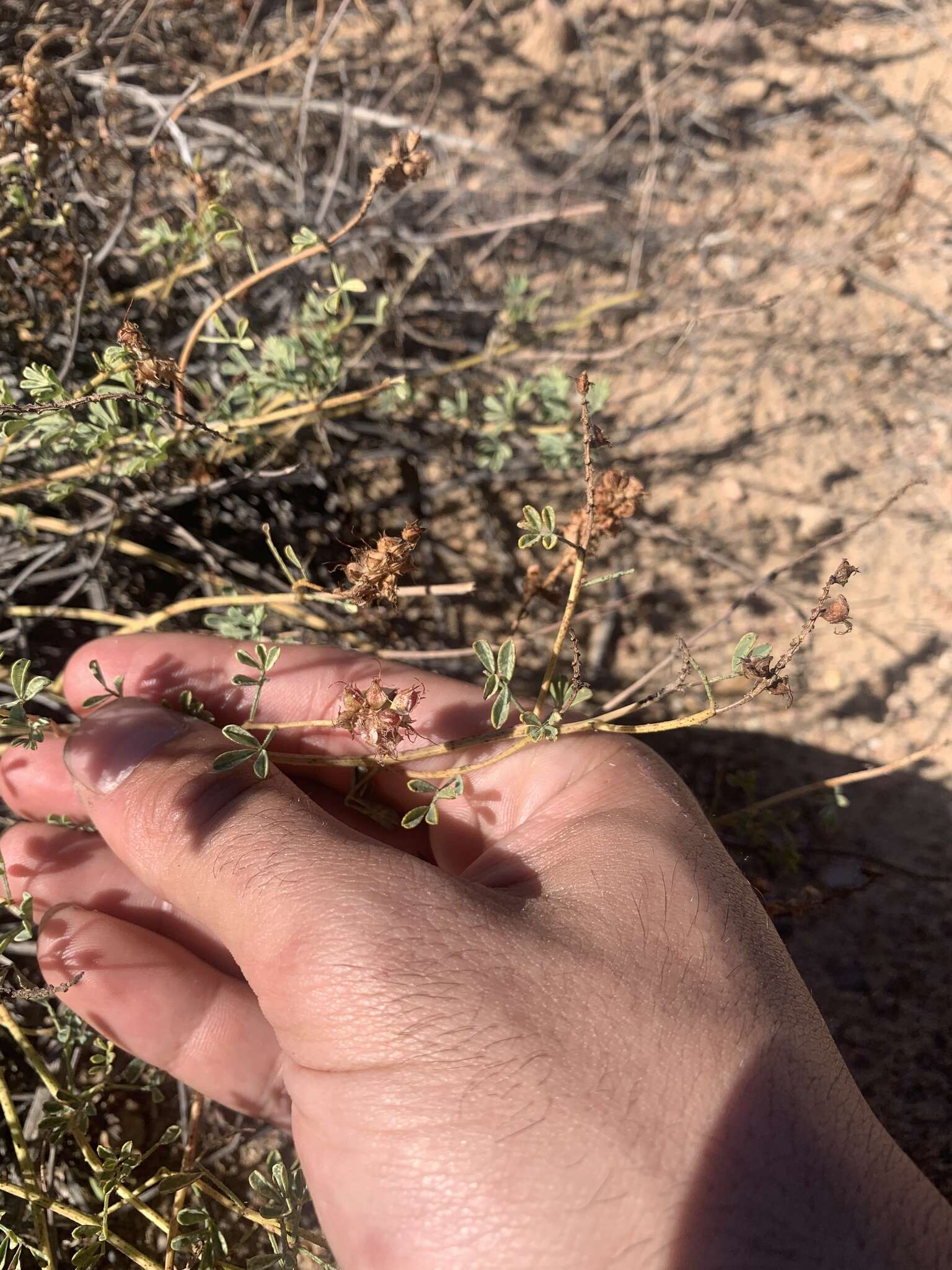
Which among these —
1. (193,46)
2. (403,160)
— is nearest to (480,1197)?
(403,160)

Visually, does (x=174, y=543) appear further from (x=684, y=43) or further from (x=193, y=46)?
(x=684, y=43)

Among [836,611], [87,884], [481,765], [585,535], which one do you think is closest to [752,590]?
[836,611]

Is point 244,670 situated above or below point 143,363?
below

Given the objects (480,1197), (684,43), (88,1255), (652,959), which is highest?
(684,43)

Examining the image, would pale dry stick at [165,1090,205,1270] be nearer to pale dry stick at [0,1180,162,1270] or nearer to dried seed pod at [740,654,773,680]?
pale dry stick at [0,1180,162,1270]

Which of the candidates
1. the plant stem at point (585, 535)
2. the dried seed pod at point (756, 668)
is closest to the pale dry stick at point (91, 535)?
the plant stem at point (585, 535)

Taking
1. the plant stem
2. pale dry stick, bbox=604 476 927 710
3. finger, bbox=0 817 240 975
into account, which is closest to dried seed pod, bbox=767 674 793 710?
pale dry stick, bbox=604 476 927 710

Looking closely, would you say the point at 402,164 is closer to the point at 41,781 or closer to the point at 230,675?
the point at 230,675
